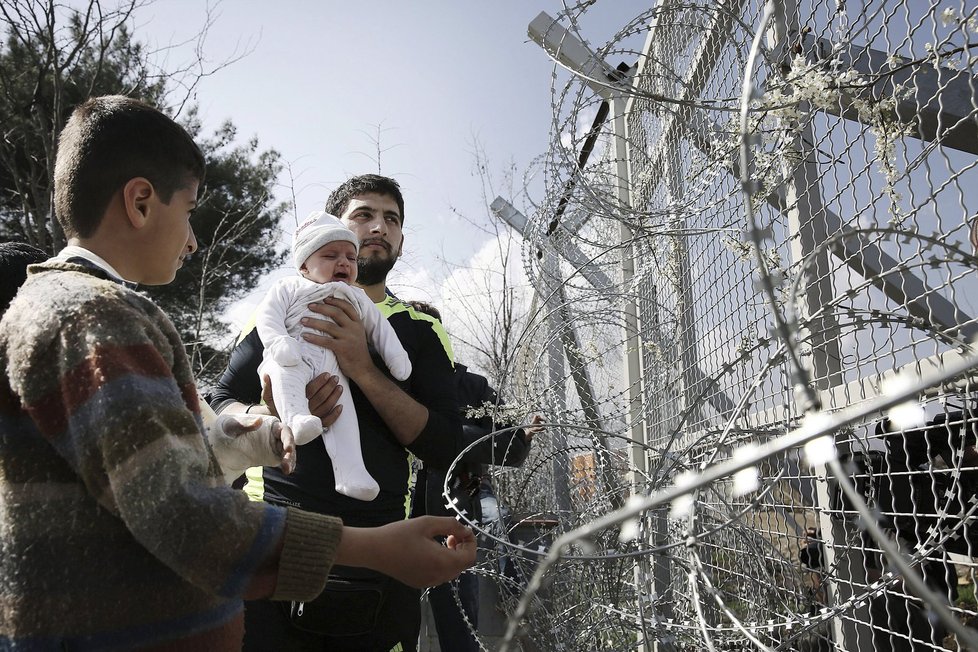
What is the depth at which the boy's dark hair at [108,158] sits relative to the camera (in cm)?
121

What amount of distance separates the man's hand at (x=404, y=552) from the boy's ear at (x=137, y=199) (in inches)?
26.0

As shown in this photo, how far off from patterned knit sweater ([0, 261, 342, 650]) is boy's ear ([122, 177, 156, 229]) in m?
0.23

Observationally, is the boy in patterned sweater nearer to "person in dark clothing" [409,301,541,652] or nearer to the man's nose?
the man's nose

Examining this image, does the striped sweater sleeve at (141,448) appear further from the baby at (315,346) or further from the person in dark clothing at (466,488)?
the person in dark clothing at (466,488)

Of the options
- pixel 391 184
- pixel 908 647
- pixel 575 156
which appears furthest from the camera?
pixel 391 184

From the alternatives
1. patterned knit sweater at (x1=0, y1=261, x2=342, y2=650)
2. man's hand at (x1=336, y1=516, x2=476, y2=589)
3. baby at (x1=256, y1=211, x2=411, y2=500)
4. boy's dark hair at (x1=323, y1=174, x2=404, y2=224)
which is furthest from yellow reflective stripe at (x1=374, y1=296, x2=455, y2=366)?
patterned knit sweater at (x1=0, y1=261, x2=342, y2=650)

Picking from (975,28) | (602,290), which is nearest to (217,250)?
(602,290)

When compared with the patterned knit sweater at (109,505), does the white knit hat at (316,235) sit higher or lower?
higher

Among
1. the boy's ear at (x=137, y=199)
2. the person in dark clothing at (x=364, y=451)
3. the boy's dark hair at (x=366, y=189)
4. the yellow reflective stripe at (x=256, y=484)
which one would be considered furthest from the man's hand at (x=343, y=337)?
the boy's ear at (x=137, y=199)

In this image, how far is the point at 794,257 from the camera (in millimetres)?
1708

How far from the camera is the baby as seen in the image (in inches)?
72.0

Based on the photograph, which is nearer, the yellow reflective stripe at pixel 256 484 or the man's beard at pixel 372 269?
the yellow reflective stripe at pixel 256 484

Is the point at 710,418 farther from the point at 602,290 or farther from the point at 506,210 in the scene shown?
the point at 506,210

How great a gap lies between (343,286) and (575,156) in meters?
0.85
